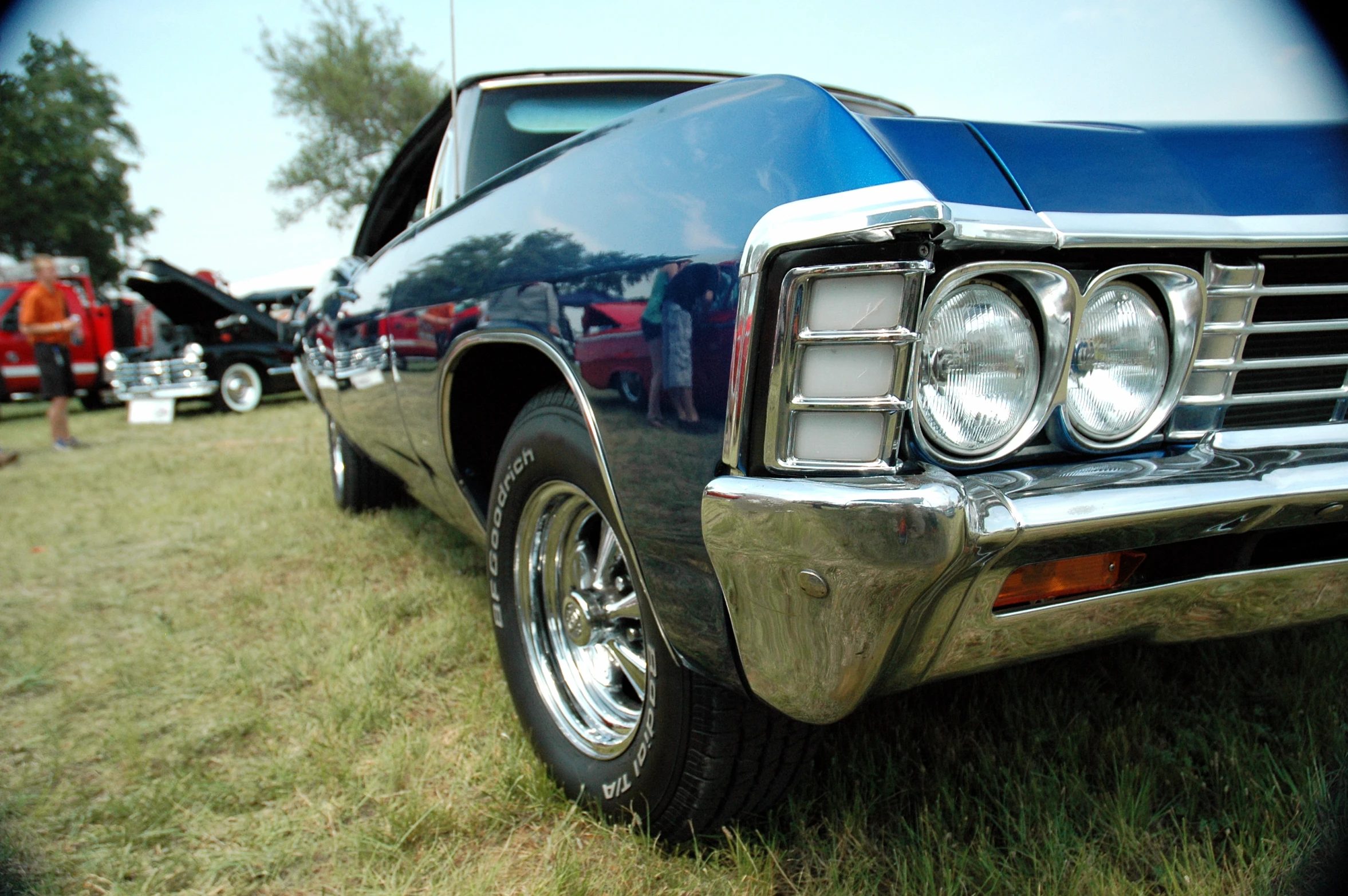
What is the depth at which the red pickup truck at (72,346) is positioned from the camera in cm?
1175

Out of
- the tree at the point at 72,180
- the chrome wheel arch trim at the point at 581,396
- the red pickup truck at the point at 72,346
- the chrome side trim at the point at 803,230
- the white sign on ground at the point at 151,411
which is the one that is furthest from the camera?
the tree at the point at 72,180

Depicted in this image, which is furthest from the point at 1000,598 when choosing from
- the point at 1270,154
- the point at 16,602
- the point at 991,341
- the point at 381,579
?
the point at 16,602

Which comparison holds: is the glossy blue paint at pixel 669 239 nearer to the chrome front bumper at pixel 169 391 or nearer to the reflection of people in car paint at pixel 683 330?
the reflection of people in car paint at pixel 683 330

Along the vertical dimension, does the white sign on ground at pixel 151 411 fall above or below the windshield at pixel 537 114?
below

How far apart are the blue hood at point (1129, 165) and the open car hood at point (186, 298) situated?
10130mm

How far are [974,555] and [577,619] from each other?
965mm

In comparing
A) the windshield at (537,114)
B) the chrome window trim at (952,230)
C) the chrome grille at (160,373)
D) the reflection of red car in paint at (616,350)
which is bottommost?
the chrome grille at (160,373)

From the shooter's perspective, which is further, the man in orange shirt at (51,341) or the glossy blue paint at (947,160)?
the man in orange shirt at (51,341)

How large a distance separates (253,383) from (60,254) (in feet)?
77.1

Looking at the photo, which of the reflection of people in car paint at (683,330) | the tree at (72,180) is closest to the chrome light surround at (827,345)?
the reflection of people in car paint at (683,330)

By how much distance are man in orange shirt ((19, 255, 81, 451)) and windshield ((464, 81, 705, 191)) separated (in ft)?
24.5

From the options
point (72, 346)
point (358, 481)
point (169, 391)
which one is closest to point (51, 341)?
point (169, 391)

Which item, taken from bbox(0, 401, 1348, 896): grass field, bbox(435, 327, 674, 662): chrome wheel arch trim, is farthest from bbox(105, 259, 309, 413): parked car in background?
bbox(435, 327, 674, 662): chrome wheel arch trim

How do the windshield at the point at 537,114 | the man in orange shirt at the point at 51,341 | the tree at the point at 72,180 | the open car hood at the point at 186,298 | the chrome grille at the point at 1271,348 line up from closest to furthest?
the chrome grille at the point at 1271,348
the windshield at the point at 537,114
the man in orange shirt at the point at 51,341
the open car hood at the point at 186,298
the tree at the point at 72,180
